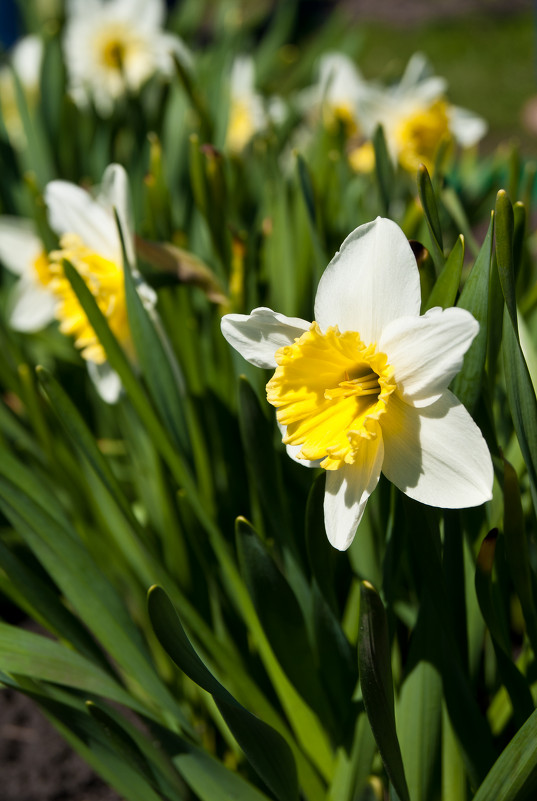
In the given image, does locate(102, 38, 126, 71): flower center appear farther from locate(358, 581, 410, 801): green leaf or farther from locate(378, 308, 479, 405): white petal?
locate(358, 581, 410, 801): green leaf

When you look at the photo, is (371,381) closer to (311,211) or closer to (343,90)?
(311,211)

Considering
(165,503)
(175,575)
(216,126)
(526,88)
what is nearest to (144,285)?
(165,503)

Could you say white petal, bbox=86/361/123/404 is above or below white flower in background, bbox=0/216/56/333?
below

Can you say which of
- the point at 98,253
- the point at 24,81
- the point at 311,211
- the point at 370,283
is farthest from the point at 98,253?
the point at 24,81

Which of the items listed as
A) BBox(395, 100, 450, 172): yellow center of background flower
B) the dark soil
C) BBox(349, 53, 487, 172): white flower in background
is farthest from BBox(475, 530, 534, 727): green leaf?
BBox(395, 100, 450, 172): yellow center of background flower

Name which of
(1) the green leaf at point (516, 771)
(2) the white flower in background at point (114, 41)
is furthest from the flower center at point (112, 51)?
(1) the green leaf at point (516, 771)

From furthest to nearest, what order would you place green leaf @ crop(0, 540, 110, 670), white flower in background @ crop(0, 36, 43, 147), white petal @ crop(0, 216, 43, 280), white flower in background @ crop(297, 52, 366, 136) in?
1. white flower in background @ crop(0, 36, 43, 147)
2. white flower in background @ crop(297, 52, 366, 136)
3. white petal @ crop(0, 216, 43, 280)
4. green leaf @ crop(0, 540, 110, 670)

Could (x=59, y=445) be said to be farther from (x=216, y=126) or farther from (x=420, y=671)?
(x=216, y=126)
